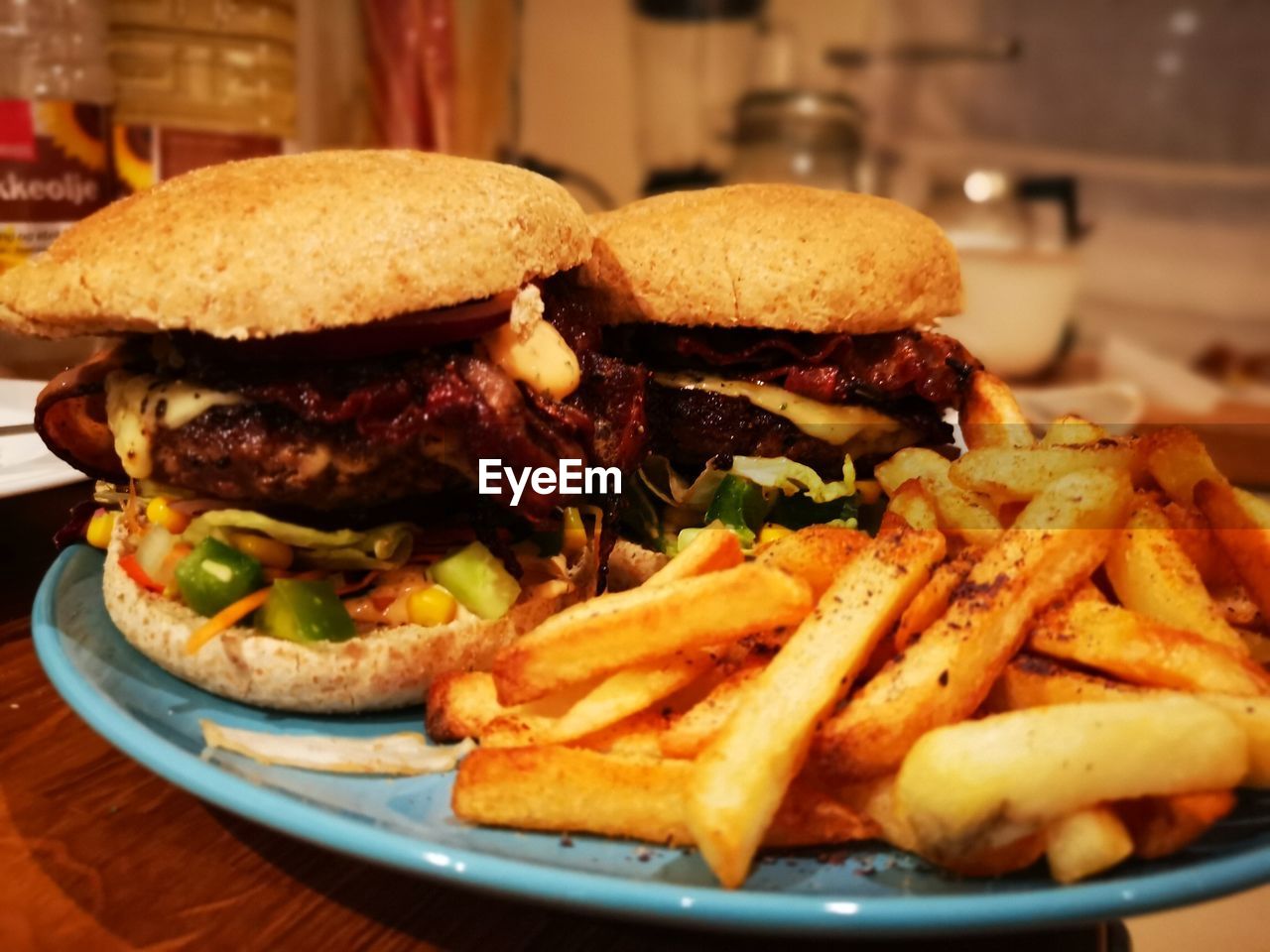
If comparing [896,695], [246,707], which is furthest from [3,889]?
[896,695]

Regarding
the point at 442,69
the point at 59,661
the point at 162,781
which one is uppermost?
the point at 442,69

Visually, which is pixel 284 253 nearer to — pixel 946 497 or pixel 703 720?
pixel 703 720

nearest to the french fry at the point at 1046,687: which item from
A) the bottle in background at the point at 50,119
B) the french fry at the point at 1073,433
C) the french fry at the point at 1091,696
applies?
the french fry at the point at 1091,696

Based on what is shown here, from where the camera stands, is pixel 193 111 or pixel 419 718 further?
pixel 193 111

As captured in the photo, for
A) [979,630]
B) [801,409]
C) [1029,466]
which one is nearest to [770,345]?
[801,409]

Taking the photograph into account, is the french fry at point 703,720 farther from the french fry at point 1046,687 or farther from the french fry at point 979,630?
the french fry at point 1046,687

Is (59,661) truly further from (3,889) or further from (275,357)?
(275,357)
